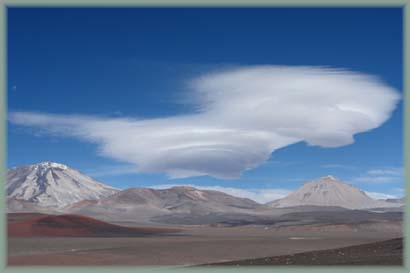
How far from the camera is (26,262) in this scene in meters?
25.9

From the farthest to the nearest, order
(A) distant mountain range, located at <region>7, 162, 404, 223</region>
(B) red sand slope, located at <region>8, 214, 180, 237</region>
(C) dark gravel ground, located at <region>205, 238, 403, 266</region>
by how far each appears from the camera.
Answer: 1. (A) distant mountain range, located at <region>7, 162, 404, 223</region>
2. (B) red sand slope, located at <region>8, 214, 180, 237</region>
3. (C) dark gravel ground, located at <region>205, 238, 403, 266</region>

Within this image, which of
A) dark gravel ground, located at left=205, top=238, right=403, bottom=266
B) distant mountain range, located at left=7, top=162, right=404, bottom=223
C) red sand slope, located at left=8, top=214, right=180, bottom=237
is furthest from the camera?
distant mountain range, located at left=7, top=162, right=404, bottom=223

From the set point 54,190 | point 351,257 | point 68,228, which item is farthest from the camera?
point 54,190

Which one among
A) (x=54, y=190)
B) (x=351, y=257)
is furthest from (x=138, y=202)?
(x=351, y=257)

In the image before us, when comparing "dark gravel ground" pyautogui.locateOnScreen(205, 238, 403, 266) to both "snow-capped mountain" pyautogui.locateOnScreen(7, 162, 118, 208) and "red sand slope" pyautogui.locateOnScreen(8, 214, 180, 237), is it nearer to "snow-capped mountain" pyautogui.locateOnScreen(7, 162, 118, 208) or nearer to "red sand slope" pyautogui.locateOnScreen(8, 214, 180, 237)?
"red sand slope" pyautogui.locateOnScreen(8, 214, 180, 237)

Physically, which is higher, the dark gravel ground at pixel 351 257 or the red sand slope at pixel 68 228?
the dark gravel ground at pixel 351 257

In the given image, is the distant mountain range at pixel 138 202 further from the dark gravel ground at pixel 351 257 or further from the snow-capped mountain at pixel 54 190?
the dark gravel ground at pixel 351 257

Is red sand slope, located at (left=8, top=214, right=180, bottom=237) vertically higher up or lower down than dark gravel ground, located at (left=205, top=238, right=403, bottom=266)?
lower down

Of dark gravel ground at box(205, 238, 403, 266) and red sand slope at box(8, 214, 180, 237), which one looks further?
red sand slope at box(8, 214, 180, 237)

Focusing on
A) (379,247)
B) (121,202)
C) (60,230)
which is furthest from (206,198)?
(379,247)

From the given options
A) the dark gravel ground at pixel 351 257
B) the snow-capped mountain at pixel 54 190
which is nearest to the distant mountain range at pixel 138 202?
the snow-capped mountain at pixel 54 190

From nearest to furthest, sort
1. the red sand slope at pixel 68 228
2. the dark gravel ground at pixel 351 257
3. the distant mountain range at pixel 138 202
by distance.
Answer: the dark gravel ground at pixel 351 257 < the red sand slope at pixel 68 228 < the distant mountain range at pixel 138 202

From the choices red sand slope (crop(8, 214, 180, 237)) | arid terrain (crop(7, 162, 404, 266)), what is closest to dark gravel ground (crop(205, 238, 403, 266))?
arid terrain (crop(7, 162, 404, 266))

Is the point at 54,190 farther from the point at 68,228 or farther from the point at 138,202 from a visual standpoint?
the point at 68,228
